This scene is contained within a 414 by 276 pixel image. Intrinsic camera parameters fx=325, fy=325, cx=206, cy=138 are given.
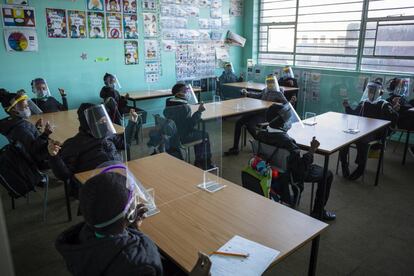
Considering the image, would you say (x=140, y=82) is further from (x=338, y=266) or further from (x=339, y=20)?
(x=338, y=266)

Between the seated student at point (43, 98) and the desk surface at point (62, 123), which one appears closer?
the desk surface at point (62, 123)

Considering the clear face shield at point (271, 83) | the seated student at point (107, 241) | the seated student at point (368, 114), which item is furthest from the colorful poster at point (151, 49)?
the seated student at point (107, 241)

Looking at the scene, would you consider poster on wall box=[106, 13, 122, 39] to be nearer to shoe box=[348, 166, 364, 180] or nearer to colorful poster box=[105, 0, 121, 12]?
colorful poster box=[105, 0, 121, 12]

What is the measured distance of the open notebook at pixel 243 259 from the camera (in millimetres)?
1250

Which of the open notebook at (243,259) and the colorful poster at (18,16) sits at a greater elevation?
the colorful poster at (18,16)

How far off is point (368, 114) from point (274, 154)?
221 centimetres

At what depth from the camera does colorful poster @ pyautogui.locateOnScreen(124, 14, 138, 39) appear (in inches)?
220

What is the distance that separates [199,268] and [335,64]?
6.03 meters

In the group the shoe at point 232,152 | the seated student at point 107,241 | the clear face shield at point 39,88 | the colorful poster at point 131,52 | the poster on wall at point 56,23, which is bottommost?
the shoe at point 232,152

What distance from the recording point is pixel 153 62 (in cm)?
614

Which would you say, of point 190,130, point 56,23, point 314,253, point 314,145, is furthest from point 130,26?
point 314,253

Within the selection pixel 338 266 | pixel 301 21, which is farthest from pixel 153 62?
pixel 338 266

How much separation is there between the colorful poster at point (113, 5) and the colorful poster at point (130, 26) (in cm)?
18

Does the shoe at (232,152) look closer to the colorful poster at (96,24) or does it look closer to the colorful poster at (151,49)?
the colorful poster at (151,49)
